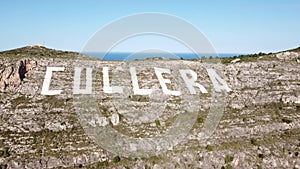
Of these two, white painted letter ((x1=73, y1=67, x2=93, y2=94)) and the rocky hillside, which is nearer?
the rocky hillside

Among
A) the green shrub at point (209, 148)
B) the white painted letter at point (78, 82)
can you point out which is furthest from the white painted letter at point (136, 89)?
the green shrub at point (209, 148)

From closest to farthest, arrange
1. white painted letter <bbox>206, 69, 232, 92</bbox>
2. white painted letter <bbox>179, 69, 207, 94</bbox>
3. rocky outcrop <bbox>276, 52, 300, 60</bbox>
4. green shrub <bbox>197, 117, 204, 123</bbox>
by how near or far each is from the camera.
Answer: green shrub <bbox>197, 117, 204, 123</bbox> → white painted letter <bbox>179, 69, 207, 94</bbox> → white painted letter <bbox>206, 69, 232, 92</bbox> → rocky outcrop <bbox>276, 52, 300, 60</bbox>

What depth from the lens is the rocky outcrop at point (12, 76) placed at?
237ft

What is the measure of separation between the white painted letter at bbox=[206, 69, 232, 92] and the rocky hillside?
1710 mm

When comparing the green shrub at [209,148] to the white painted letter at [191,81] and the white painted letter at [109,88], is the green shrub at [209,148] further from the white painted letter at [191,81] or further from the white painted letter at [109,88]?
the white painted letter at [109,88]

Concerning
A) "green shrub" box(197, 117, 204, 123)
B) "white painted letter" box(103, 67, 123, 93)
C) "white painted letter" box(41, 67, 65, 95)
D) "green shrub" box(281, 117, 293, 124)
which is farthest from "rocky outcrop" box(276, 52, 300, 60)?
"white painted letter" box(41, 67, 65, 95)

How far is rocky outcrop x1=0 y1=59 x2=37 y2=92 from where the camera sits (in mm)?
72206

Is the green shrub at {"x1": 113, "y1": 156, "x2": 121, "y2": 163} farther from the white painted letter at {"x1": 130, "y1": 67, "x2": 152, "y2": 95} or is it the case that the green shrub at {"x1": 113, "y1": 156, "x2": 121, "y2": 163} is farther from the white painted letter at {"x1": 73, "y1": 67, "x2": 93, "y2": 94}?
the white painted letter at {"x1": 130, "y1": 67, "x2": 152, "y2": 95}

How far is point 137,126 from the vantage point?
65062 millimetres

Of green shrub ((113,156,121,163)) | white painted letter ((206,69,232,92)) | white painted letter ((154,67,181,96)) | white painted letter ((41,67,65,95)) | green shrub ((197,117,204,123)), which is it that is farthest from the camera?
white painted letter ((206,69,232,92))

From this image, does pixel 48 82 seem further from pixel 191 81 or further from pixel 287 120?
pixel 287 120

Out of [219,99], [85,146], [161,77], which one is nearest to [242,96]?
[219,99]

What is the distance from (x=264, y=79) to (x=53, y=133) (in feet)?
167

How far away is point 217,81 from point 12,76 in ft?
152
